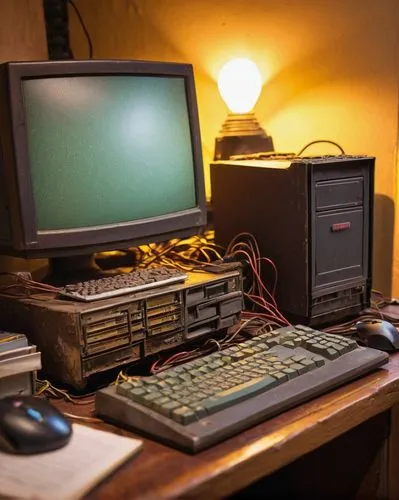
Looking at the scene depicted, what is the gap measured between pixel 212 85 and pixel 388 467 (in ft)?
3.37

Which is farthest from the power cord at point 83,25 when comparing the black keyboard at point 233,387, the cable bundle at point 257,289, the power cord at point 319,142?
the black keyboard at point 233,387

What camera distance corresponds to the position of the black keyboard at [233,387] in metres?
0.84

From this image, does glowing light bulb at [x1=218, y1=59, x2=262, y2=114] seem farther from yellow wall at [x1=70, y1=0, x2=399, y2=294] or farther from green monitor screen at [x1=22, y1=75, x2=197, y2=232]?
green monitor screen at [x1=22, y1=75, x2=197, y2=232]

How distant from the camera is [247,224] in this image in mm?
1379

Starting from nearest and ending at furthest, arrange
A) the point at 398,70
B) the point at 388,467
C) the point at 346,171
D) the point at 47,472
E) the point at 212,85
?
the point at 47,472 < the point at 388,467 < the point at 346,171 < the point at 398,70 < the point at 212,85

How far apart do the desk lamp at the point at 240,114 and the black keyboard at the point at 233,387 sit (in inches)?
25.5

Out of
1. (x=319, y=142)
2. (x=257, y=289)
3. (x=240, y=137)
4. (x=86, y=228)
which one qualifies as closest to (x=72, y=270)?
(x=86, y=228)

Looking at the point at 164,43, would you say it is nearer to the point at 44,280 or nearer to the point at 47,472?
the point at 44,280

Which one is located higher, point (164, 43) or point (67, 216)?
point (164, 43)

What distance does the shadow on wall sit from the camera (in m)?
1.54

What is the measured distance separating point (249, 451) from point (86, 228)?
499 mm

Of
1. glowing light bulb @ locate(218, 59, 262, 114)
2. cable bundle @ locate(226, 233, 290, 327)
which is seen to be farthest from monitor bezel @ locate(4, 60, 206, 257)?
glowing light bulb @ locate(218, 59, 262, 114)

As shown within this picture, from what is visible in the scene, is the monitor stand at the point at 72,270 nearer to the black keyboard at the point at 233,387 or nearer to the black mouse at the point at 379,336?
the black keyboard at the point at 233,387

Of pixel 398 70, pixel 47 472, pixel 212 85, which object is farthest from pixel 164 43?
pixel 47 472
